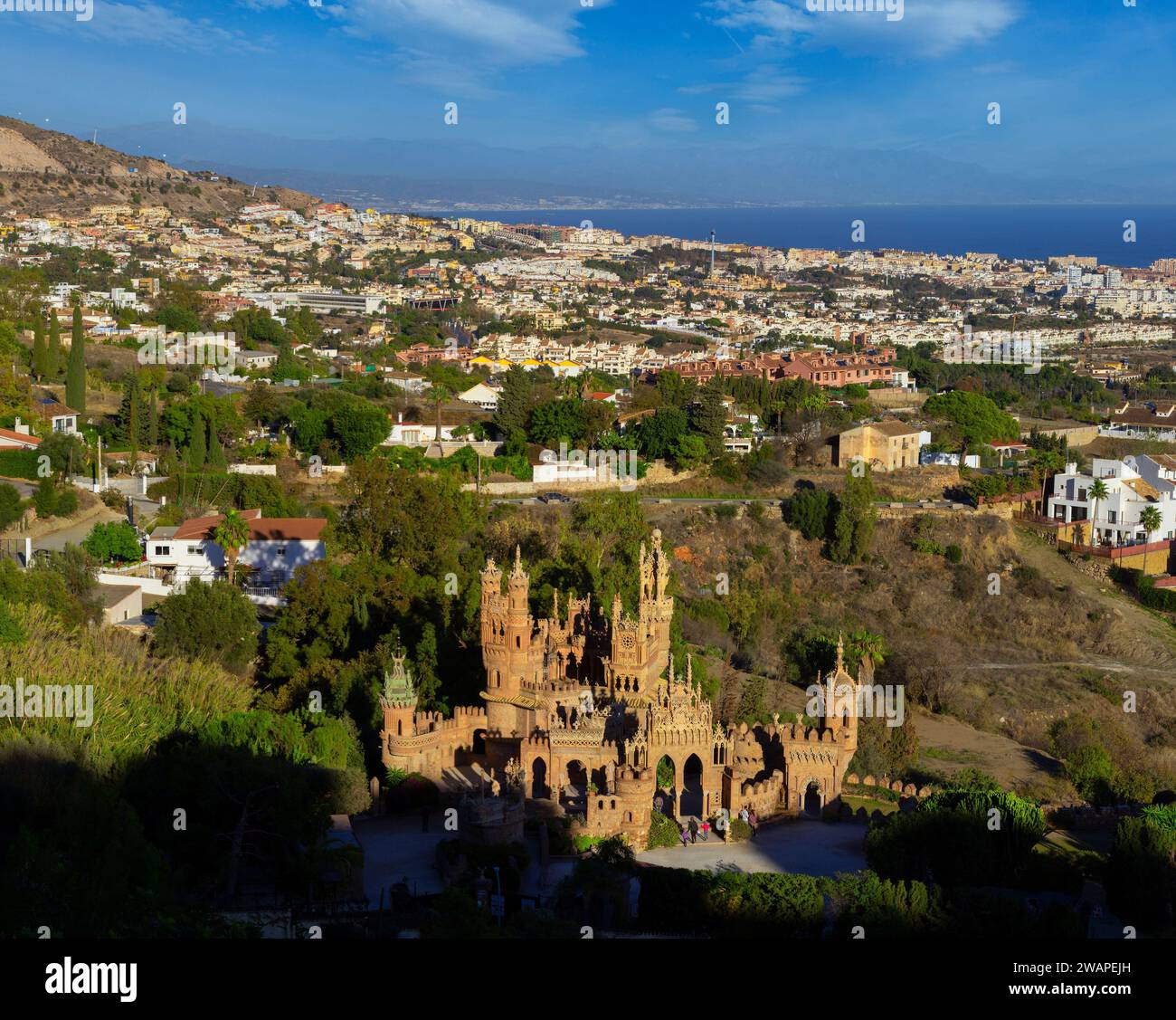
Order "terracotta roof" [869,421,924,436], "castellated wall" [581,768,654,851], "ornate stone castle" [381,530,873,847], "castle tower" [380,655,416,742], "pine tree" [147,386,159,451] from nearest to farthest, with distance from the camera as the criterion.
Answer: "castellated wall" [581,768,654,851], "ornate stone castle" [381,530,873,847], "castle tower" [380,655,416,742], "pine tree" [147,386,159,451], "terracotta roof" [869,421,924,436]

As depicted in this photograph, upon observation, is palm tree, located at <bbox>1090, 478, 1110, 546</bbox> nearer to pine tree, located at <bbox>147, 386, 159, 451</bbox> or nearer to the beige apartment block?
the beige apartment block

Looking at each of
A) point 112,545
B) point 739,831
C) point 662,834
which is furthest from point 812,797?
point 112,545

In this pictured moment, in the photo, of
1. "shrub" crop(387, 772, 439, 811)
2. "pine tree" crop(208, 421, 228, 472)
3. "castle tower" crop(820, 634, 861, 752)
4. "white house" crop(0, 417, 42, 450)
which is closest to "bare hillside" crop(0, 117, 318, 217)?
"white house" crop(0, 417, 42, 450)

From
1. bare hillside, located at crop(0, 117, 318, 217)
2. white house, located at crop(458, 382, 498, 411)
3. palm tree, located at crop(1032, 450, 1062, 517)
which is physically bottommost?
palm tree, located at crop(1032, 450, 1062, 517)

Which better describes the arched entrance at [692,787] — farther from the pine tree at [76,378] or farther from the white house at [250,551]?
the pine tree at [76,378]

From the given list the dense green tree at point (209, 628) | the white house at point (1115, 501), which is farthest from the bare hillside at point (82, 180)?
the dense green tree at point (209, 628)

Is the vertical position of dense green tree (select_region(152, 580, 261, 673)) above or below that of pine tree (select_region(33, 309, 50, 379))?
below
